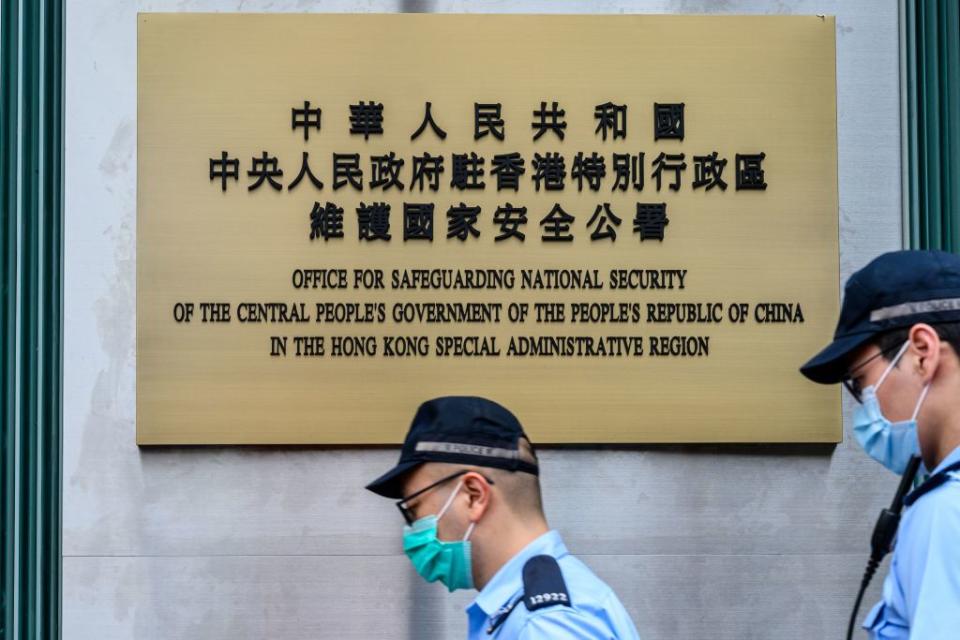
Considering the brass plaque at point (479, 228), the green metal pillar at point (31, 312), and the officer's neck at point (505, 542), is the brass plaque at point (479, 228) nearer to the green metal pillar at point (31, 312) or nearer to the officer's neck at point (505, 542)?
the green metal pillar at point (31, 312)

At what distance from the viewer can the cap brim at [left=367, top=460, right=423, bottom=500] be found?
240 centimetres

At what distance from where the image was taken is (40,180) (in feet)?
12.7

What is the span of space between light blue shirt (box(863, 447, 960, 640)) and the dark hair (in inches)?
7.8

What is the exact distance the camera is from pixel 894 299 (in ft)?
6.80

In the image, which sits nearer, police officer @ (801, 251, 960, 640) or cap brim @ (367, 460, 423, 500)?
police officer @ (801, 251, 960, 640)

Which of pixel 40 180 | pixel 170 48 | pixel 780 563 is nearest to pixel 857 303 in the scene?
pixel 780 563

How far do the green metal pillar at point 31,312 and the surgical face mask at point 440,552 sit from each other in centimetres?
189

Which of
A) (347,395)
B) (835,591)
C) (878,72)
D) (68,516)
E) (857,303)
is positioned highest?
(878,72)

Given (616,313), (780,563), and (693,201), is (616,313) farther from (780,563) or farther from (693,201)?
(780,563)

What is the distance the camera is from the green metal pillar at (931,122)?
390 centimetres

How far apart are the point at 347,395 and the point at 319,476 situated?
293mm

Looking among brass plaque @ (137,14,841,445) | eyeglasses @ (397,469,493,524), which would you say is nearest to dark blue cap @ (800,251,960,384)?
eyeglasses @ (397,469,493,524)

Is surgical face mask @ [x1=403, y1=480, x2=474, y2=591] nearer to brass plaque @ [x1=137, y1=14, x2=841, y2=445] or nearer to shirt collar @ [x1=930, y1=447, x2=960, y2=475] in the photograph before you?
shirt collar @ [x1=930, y1=447, x2=960, y2=475]

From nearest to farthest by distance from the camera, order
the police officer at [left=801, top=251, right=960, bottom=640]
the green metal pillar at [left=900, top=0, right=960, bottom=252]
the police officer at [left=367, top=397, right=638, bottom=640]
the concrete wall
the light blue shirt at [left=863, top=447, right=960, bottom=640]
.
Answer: the light blue shirt at [left=863, top=447, right=960, bottom=640]
the police officer at [left=801, top=251, right=960, bottom=640]
the police officer at [left=367, top=397, right=638, bottom=640]
the concrete wall
the green metal pillar at [left=900, top=0, right=960, bottom=252]
